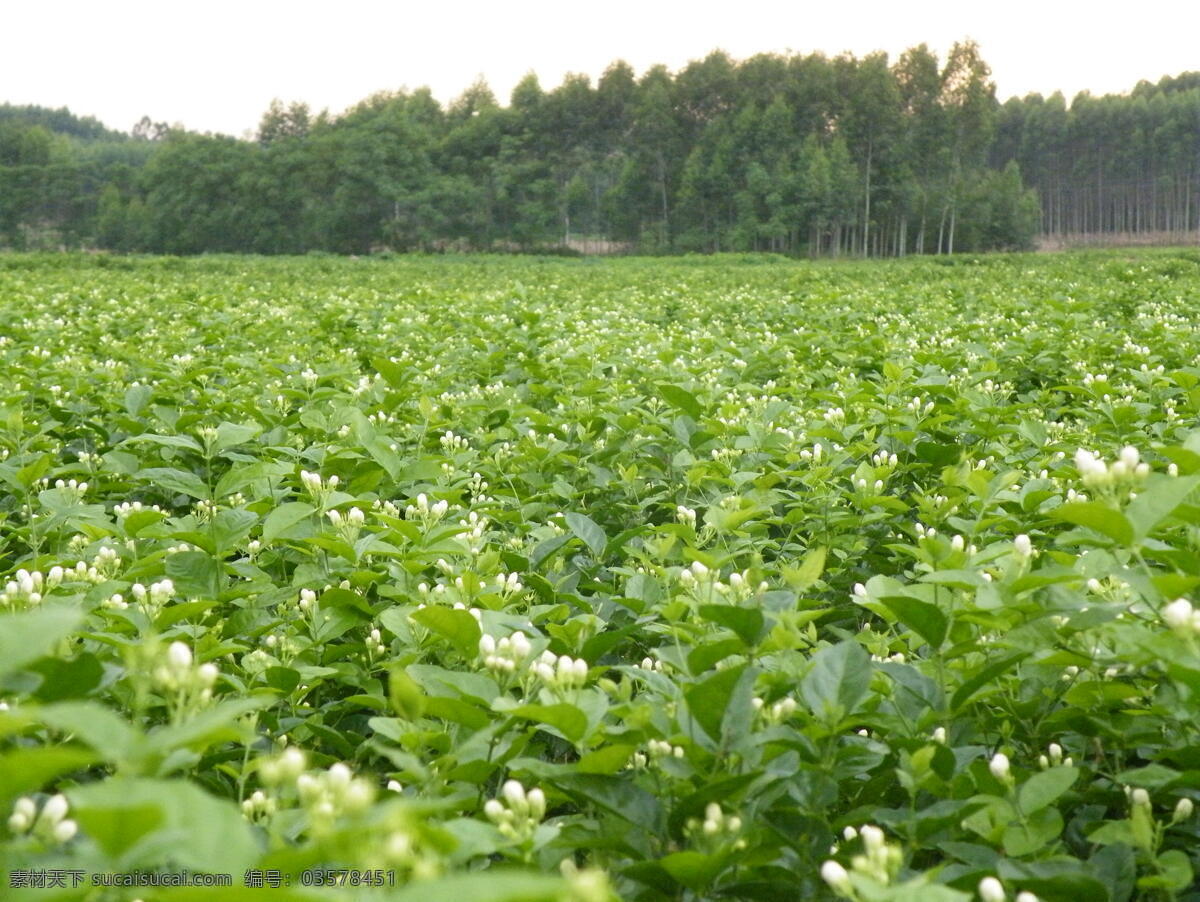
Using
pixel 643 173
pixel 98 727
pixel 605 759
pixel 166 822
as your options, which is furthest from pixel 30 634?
pixel 643 173

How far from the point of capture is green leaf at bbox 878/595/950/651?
1.72 metres

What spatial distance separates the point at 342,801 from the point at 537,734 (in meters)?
1.11

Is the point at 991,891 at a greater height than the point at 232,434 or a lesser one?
lesser

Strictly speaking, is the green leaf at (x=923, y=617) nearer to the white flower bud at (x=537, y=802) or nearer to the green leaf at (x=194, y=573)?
the white flower bud at (x=537, y=802)

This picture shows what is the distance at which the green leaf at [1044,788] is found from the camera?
1.46 meters

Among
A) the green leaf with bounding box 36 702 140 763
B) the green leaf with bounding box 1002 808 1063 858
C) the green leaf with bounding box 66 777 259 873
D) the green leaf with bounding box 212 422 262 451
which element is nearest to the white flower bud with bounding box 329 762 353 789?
the green leaf with bounding box 66 777 259 873

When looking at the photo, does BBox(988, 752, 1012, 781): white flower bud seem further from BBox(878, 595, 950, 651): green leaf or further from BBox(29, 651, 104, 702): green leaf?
BBox(29, 651, 104, 702): green leaf

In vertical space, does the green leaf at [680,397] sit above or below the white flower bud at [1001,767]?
above

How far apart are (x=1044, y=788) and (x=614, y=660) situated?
1339mm

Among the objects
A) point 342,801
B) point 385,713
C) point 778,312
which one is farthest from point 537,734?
point 778,312

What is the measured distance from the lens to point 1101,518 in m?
1.43

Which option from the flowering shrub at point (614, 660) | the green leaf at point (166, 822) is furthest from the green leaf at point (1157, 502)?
the green leaf at point (166, 822)

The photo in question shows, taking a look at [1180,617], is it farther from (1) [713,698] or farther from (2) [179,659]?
(2) [179,659]

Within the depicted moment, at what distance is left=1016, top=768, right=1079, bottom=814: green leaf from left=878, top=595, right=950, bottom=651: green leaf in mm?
329
